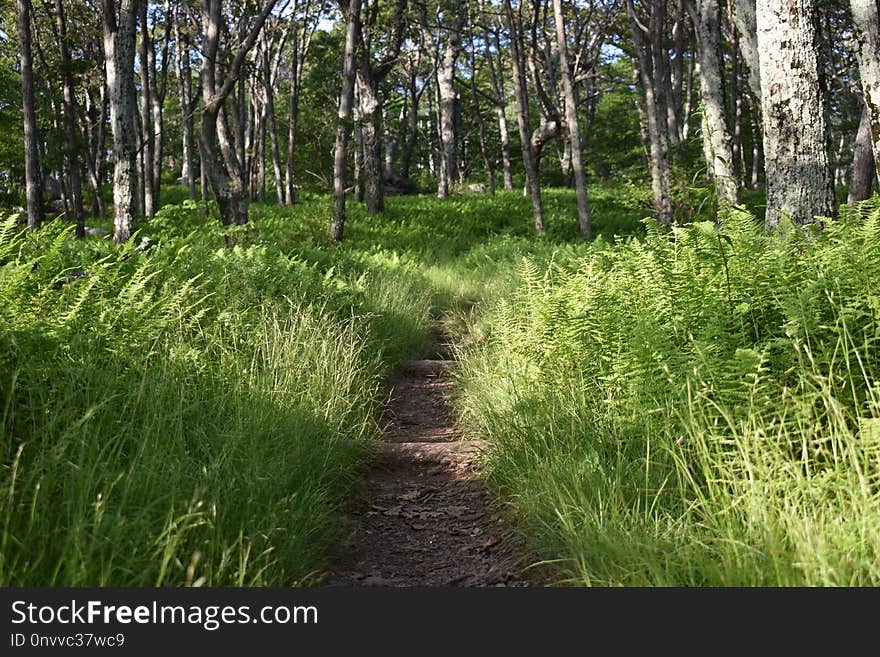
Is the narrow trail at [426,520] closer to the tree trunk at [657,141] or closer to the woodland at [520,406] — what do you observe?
the woodland at [520,406]

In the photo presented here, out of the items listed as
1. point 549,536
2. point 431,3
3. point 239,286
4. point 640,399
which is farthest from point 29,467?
point 431,3

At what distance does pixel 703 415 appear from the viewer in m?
3.17

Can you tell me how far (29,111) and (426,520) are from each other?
48.9 feet

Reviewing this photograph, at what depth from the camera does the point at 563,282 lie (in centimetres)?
689

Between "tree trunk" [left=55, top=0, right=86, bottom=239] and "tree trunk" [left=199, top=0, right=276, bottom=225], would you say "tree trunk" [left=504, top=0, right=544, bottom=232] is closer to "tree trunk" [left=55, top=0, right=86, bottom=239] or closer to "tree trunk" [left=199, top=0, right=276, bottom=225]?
"tree trunk" [left=199, top=0, right=276, bottom=225]

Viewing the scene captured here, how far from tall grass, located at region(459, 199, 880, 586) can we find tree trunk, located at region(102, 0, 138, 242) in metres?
7.74

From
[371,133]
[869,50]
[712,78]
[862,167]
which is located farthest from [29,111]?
[862,167]

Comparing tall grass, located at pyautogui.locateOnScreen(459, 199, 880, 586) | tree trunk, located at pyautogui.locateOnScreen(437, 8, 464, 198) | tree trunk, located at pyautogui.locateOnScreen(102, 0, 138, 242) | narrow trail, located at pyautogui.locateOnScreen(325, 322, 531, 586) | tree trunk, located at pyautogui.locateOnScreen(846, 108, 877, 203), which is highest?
tree trunk, located at pyautogui.locateOnScreen(437, 8, 464, 198)

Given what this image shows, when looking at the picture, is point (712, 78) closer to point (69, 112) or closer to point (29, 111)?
point (29, 111)

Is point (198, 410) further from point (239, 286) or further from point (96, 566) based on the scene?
point (239, 286)

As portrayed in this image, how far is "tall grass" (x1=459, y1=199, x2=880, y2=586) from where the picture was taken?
266 centimetres

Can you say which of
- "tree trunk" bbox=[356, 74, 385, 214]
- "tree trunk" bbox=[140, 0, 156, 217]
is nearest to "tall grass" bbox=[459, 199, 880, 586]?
"tree trunk" bbox=[356, 74, 385, 214]

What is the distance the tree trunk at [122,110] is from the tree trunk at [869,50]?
9.71 metres

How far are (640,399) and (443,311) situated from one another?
744cm
